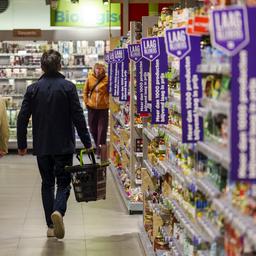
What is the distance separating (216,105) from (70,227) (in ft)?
16.4

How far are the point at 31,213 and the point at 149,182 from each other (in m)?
2.32

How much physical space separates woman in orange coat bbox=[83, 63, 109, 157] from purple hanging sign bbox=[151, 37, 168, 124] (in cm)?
717

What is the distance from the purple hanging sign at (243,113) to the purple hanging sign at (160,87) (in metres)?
2.97

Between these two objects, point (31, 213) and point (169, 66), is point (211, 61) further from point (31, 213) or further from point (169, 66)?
point (31, 213)

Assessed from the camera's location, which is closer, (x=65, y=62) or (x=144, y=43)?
(x=144, y=43)

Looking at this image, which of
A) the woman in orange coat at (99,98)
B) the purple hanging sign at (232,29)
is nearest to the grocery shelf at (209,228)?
the purple hanging sign at (232,29)

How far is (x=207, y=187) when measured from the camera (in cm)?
385

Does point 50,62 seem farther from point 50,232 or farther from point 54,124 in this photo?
point 50,232

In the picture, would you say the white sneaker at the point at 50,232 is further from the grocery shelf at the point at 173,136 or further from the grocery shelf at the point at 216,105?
the grocery shelf at the point at 216,105

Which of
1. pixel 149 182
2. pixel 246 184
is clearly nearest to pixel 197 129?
pixel 246 184

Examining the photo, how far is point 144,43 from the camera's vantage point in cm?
627

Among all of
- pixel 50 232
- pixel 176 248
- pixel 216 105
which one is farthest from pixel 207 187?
pixel 50 232

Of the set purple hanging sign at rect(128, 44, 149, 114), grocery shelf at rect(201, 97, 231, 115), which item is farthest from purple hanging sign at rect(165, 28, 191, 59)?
purple hanging sign at rect(128, 44, 149, 114)

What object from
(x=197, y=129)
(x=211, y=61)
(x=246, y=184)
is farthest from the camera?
(x=197, y=129)
